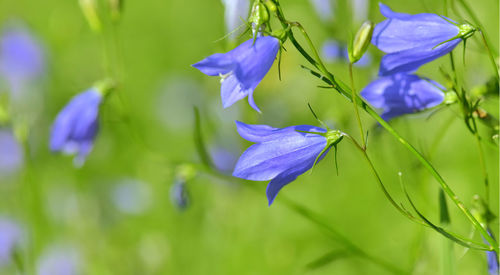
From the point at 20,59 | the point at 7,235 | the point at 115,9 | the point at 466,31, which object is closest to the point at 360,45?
the point at 466,31

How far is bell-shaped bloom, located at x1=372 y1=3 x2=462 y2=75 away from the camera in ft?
4.22

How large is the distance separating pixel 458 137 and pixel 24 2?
3.84 m

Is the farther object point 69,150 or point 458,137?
point 458,137

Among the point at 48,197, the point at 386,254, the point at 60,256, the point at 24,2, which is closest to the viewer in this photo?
the point at 386,254

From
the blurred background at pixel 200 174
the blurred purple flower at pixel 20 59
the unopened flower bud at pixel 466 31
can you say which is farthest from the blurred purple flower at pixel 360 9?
the blurred purple flower at pixel 20 59

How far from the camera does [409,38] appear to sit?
130cm

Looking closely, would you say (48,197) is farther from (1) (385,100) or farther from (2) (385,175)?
(1) (385,100)

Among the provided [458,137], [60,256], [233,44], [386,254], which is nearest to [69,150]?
[233,44]

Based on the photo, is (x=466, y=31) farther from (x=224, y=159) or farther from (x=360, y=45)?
(x=224, y=159)

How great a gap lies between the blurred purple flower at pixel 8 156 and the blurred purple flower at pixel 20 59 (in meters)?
0.34

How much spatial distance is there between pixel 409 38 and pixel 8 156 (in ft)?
11.2

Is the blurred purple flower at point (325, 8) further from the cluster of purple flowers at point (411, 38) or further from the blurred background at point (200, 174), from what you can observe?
the cluster of purple flowers at point (411, 38)

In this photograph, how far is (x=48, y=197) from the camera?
11.6 ft

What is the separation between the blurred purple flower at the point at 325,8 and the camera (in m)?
2.27
